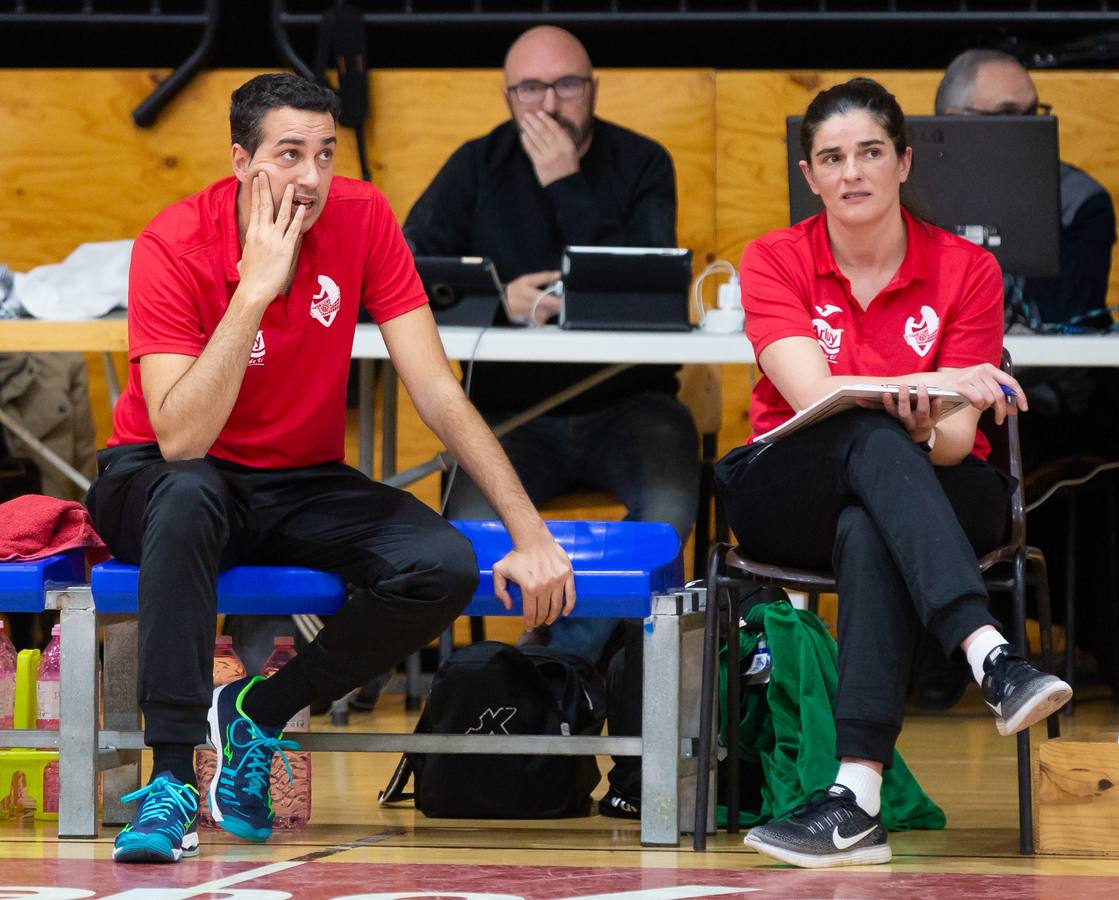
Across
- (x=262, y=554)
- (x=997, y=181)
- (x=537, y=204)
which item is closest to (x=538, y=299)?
(x=537, y=204)

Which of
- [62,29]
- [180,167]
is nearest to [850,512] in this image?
[180,167]

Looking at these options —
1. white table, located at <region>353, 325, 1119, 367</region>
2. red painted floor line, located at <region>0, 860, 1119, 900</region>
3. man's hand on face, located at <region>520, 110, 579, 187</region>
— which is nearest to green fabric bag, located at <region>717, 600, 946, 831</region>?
red painted floor line, located at <region>0, 860, 1119, 900</region>

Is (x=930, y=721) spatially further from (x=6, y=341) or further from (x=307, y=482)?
(x=6, y=341)

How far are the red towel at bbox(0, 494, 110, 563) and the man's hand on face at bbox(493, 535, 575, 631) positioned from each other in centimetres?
61

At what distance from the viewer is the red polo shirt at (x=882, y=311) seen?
2449 mm

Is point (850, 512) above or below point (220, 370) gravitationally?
below

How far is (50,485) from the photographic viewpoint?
4.01 metres

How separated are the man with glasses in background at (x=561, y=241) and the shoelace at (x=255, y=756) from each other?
93 cm

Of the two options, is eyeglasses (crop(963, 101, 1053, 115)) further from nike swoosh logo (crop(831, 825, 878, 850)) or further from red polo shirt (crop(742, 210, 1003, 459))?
nike swoosh logo (crop(831, 825, 878, 850))

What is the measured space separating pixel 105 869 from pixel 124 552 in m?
0.45

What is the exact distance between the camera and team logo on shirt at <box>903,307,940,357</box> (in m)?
2.46

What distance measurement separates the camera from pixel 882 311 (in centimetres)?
248

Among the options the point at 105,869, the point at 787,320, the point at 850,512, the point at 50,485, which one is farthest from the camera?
the point at 50,485

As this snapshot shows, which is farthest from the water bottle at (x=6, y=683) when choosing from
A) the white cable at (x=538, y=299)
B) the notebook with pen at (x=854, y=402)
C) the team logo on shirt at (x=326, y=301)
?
the notebook with pen at (x=854, y=402)
